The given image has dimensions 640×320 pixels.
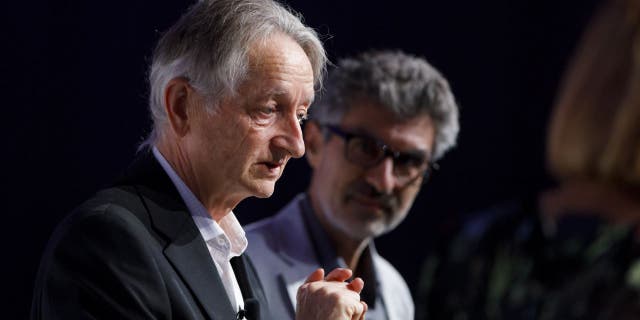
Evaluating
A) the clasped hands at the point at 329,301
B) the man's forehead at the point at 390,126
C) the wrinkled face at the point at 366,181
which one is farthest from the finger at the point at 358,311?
the man's forehead at the point at 390,126

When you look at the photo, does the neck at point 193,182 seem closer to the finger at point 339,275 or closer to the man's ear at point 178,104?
the man's ear at point 178,104

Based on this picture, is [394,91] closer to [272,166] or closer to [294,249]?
[294,249]

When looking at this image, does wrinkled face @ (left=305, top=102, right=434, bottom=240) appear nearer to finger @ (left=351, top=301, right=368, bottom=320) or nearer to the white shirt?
the white shirt

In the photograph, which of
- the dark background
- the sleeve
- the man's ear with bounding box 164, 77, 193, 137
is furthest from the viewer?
the dark background

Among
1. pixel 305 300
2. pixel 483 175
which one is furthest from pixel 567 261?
pixel 483 175

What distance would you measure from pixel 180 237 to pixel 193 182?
0.59 ft

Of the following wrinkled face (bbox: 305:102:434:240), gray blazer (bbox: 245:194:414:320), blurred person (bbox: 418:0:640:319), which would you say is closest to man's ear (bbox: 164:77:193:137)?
gray blazer (bbox: 245:194:414:320)

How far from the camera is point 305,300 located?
194 centimetres

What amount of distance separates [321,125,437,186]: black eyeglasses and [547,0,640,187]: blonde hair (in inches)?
80.4

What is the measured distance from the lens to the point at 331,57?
12.4 ft

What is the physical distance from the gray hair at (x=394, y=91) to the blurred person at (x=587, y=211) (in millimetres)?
2018

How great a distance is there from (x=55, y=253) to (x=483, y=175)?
2.64 metres

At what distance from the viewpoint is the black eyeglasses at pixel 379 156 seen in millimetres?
2998

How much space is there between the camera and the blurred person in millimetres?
897
